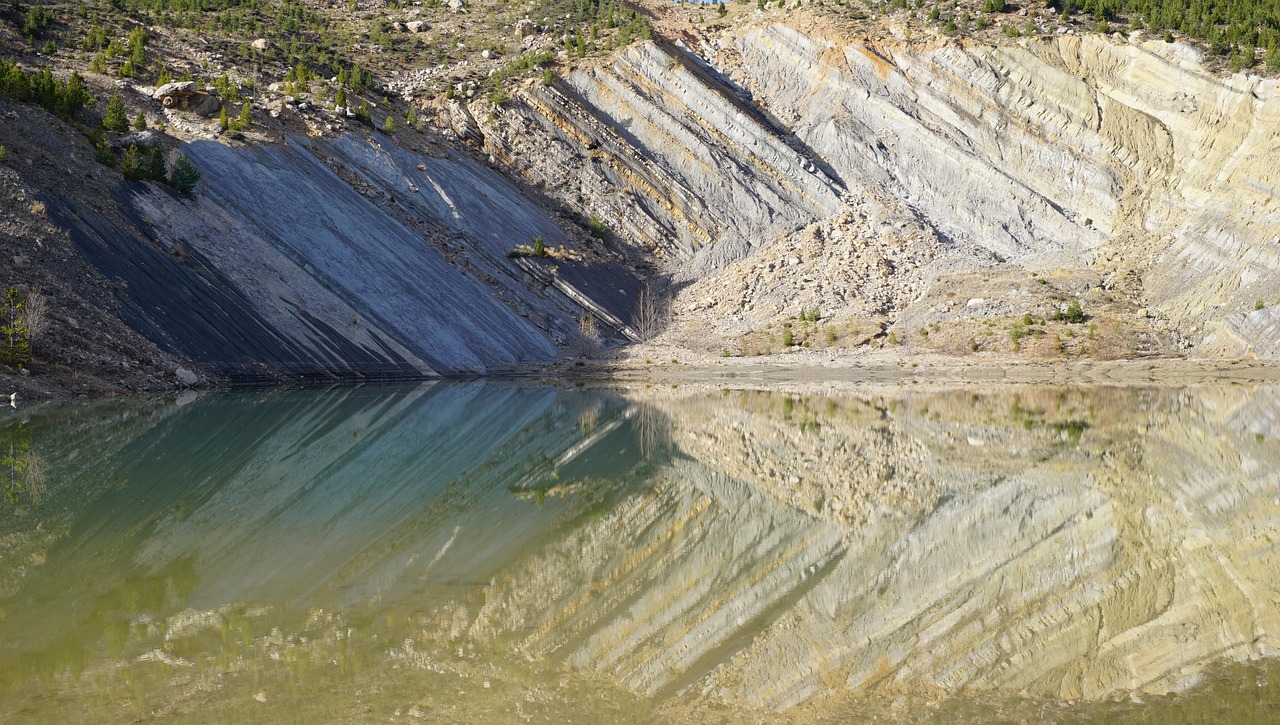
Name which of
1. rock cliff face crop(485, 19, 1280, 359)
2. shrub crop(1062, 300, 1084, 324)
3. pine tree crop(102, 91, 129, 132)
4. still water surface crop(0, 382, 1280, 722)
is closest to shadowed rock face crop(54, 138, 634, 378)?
pine tree crop(102, 91, 129, 132)

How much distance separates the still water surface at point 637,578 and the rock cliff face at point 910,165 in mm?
32137

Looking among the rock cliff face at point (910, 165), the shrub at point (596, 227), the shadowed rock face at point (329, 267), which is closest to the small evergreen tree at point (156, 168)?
the shadowed rock face at point (329, 267)

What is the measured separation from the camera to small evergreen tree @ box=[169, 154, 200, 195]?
43.7 metres

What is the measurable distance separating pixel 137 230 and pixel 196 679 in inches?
1447

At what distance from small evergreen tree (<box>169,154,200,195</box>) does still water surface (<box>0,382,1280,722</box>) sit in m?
21.5

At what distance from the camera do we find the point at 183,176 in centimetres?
4369

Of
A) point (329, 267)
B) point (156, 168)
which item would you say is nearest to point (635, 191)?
point (329, 267)

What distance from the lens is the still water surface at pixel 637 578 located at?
8461 mm

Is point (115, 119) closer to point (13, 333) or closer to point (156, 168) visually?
point (156, 168)

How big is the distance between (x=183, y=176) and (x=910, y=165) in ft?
142

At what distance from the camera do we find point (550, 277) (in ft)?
183

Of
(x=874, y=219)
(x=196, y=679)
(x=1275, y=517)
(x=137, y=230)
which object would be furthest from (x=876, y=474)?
(x=874, y=219)

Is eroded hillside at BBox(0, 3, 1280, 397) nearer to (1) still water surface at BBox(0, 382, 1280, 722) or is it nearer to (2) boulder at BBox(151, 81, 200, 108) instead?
(2) boulder at BBox(151, 81, 200, 108)

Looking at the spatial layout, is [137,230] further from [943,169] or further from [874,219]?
[943,169]
